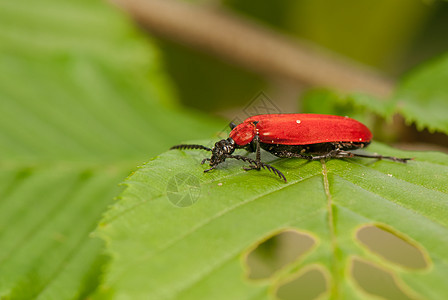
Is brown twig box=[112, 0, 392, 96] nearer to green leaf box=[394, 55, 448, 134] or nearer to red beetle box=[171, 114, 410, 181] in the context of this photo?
green leaf box=[394, 55, 448, 134]

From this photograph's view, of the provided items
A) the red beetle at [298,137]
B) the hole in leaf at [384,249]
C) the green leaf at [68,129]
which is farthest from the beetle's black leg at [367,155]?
the green leaf at [68,129]

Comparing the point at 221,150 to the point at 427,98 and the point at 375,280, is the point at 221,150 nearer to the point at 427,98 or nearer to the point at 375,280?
the point at 375,280

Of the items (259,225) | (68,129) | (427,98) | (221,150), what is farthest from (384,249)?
(68,129)

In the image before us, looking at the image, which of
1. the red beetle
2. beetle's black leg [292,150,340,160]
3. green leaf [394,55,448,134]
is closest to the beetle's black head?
the red beetle

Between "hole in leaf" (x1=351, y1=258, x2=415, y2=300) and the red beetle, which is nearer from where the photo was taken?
"hole in leaf" (x1=351, y1=258, x2=415, y2=300)

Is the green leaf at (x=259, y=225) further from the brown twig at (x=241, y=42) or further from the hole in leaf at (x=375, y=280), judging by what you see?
the brown twig at (x=241, y=42)

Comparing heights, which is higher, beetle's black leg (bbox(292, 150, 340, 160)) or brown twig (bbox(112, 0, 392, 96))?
brown twig (bbox(112, 0, 392, 96))

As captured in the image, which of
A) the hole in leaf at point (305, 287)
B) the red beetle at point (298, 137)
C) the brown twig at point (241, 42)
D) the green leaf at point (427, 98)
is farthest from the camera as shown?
the brown twig at point (241, 42)
